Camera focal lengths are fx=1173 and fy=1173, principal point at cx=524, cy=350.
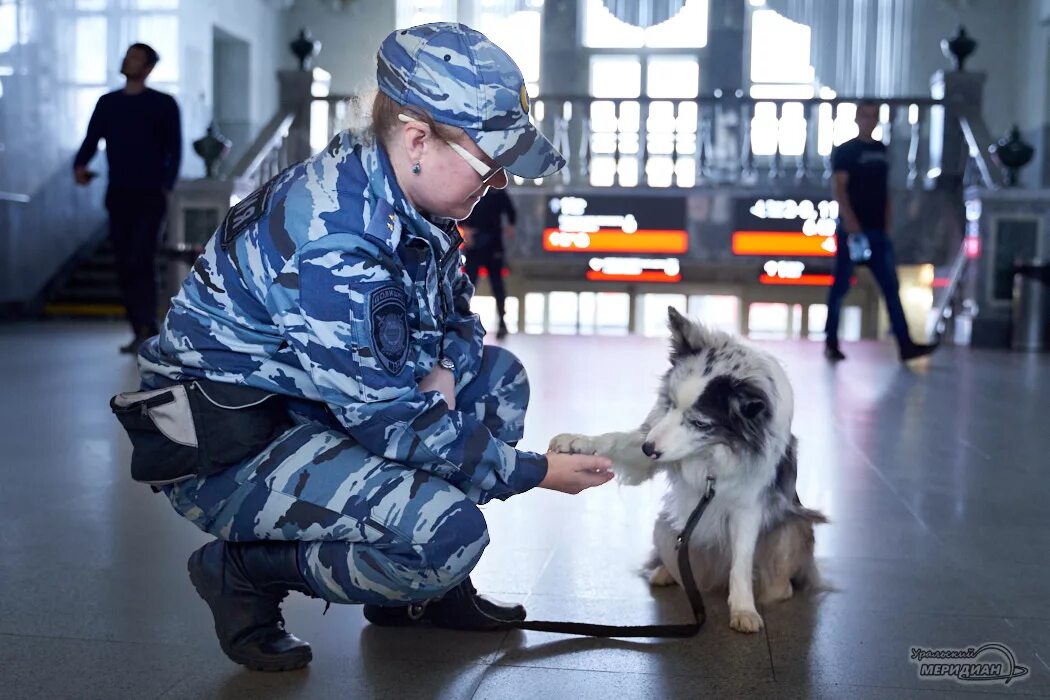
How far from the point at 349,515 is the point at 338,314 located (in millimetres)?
341

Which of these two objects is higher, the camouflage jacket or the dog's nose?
the camouflage jacket

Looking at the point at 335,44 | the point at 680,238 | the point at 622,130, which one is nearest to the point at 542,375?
the point at 680,238

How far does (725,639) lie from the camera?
2.19m

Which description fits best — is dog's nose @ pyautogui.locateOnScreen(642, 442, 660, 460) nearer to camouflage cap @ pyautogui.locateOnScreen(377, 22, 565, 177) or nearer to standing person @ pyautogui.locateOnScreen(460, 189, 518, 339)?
camouflage cap @ pyautogui.locateOnScreen(377, 22, 565, 177)

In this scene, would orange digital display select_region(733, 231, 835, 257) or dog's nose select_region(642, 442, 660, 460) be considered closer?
dog's nose select_region(642, 442, 660, 460)

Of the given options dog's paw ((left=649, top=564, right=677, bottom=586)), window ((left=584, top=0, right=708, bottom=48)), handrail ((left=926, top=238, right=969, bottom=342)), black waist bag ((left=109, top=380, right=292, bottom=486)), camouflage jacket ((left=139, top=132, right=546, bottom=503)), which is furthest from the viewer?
window ((left=584, top=0, right=708, bottom=48))

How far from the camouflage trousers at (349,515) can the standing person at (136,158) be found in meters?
5.58

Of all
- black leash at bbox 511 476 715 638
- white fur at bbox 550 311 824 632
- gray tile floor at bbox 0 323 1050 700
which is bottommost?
gray tile floor at bbox 0 323 1050 700

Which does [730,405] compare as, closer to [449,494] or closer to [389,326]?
[449,494]

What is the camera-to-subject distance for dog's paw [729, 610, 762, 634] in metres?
2.22

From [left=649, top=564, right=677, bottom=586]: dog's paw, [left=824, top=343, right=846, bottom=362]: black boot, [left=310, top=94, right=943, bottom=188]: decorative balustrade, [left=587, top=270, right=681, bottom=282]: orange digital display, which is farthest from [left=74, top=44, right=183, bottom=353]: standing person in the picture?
[left=587, top=270, right=681, bottom=282]: orange digital display

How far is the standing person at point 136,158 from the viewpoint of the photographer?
7.04 metres

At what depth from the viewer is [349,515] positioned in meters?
1.85

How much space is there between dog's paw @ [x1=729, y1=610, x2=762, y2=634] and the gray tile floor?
0.07 feet
